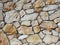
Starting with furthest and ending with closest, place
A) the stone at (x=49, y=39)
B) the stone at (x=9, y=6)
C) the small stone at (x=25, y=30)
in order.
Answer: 1. the stone at (x=9, y=6)
2. the small stone at (x=25, y=30)
3. the stone at (x=49, y=39)

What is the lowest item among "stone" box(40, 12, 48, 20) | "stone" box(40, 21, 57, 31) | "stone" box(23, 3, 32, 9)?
"stone" box(40, 21, 57, 31)

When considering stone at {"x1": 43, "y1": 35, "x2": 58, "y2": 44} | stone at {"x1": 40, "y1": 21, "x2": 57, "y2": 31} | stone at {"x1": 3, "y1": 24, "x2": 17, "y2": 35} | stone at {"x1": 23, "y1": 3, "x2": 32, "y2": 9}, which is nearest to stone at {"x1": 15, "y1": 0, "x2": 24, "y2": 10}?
stone at {"x1": 23, "y1": 3, "x2": 32, "y2": 9}

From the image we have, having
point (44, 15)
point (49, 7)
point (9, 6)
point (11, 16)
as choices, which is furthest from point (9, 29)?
point (49, 7)

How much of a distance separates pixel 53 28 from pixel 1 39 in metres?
0.74

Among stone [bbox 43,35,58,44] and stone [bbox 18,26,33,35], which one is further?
stone [bbox 18,26,33,35]

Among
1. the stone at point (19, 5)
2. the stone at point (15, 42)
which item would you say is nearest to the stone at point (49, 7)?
the stone at point (19, 5)

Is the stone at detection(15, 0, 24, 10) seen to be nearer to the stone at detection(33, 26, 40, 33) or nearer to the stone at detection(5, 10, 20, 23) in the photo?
the stone at detection(5, 10, 20, 23)

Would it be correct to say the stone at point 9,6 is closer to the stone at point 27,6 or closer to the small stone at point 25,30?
the stone at point 27,6

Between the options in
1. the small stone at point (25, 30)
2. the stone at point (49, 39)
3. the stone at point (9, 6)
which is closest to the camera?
the stone at point (49, 39)

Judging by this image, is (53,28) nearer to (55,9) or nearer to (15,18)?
(55,9)

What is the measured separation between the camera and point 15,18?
2.85 metres

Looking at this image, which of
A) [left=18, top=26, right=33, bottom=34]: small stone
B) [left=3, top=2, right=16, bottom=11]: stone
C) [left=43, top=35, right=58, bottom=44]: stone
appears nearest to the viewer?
[left=43, top=35, right=58, bottom=44]: stone

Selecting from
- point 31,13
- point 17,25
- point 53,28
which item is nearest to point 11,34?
point 17,25

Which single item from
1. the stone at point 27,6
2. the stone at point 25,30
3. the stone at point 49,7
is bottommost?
the stone at point 25,30
